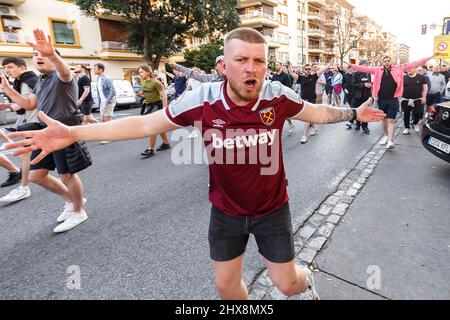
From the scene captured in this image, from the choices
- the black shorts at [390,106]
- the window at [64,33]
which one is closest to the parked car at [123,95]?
the window at [64,33]

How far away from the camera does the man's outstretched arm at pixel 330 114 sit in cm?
203

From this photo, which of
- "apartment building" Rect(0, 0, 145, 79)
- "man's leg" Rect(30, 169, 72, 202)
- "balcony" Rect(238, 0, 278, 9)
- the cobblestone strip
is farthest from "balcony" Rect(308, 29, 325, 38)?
"man's leg" Rect(30, 169, 72, 202)

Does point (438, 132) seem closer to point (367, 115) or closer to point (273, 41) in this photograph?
point (367, 115)

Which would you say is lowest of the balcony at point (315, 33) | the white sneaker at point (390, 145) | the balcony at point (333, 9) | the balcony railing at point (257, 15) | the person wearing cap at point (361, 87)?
the white sneaker at point (390, 145)

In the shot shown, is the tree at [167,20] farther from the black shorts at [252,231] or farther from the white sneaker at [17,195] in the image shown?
the black shorts at [252,231]

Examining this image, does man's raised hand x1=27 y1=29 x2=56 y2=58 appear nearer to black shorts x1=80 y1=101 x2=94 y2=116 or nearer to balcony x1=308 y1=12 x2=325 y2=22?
black shorts x1=80 y1=101 x2=94 y2=116

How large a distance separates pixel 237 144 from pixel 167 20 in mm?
25256

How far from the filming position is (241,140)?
1672 millimetres

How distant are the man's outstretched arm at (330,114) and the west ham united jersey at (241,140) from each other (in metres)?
0.23

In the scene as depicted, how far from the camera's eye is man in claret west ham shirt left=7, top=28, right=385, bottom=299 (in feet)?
5.39

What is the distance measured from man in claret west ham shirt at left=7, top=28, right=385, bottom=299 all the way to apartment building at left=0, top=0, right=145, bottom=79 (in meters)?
24.0

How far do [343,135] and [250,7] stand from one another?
3865 cm

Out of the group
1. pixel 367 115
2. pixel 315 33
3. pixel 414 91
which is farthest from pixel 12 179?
pixel 315 33
